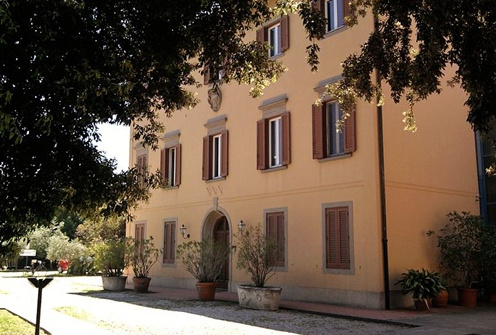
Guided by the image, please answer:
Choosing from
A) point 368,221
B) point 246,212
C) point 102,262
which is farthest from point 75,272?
point 368,221

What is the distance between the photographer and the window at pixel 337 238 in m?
14.2

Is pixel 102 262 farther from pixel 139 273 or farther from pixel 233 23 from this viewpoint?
pixel 233 23

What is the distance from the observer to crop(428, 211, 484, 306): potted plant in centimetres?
1418

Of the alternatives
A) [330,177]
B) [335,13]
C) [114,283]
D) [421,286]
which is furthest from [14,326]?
[335,13]

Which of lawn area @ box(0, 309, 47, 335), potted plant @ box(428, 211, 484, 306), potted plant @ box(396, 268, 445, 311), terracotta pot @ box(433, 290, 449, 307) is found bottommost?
lawn area @ box(0, 309, 47, 335)

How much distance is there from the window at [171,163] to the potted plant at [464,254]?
10.6m

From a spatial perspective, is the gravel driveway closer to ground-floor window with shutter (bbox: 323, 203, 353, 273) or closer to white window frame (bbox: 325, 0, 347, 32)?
ground-floor window with shutter (bbox: 323, 203, 353, 273)

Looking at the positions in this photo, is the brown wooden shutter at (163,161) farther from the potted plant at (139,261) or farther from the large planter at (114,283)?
the large planter at (114,283)

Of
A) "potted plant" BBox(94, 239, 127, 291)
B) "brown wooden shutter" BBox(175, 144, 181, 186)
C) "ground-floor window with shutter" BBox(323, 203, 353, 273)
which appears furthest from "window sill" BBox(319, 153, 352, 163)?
"potted plant" BBox(94, 239, 127, 291)

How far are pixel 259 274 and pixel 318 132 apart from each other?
14.2ft

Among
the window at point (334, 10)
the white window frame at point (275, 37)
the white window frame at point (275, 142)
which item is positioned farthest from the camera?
the white window frame at point (275, 37)

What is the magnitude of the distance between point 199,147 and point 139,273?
5200 millimetres

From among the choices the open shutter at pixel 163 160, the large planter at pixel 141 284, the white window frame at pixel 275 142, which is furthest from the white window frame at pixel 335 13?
the large planter at pixel 141 284

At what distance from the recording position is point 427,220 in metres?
14.9
